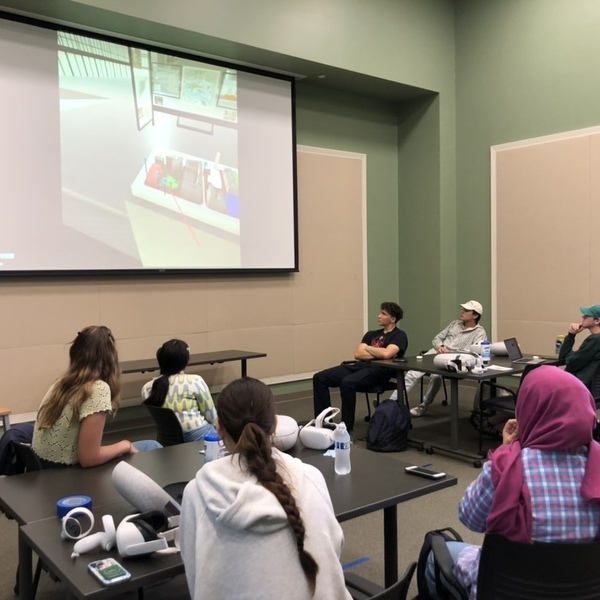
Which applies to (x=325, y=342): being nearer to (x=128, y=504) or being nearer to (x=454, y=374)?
(x=454, y=374)

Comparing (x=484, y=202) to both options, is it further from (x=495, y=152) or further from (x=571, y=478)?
(x=571, y=478)

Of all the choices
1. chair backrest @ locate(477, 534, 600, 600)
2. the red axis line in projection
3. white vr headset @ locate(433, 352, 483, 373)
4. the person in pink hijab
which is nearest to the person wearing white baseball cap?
white vr headset @ locate(433, 352, 483, 373)

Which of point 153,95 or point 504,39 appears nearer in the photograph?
point 153,95

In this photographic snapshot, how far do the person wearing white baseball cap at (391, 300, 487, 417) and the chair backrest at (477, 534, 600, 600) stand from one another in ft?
12.6

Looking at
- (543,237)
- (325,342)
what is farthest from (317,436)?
(543,237)

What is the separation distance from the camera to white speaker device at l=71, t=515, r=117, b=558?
156 centimetres

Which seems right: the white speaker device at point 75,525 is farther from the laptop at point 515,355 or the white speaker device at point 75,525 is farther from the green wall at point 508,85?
the green wall at point 508,85

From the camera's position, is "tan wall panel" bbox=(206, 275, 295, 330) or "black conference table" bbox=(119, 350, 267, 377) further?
"tan wall panel" bbox=(206, 275, 295, 330)

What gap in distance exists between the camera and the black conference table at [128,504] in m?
1.50

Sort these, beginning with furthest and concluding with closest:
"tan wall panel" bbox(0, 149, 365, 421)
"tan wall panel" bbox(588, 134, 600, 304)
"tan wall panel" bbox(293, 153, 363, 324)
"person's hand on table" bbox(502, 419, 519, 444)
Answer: "tan wall panel" bbox(293, 153, 363, 324), "tan wall panel" bbox(588, 134, 600, 304), "tan wall panel" bbox(0, 149, 365, 421), "person's hand on table" bbox(502, 419, 519, 444)

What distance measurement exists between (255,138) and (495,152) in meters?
2.68

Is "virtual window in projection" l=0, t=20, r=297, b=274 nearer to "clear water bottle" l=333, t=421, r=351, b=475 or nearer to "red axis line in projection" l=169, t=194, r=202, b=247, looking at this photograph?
"red axis line in projection" l=169, t=194, r=202, b=247

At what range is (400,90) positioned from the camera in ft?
23.0

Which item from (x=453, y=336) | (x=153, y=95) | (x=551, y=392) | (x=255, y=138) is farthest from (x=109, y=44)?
(x=551, y=392)
